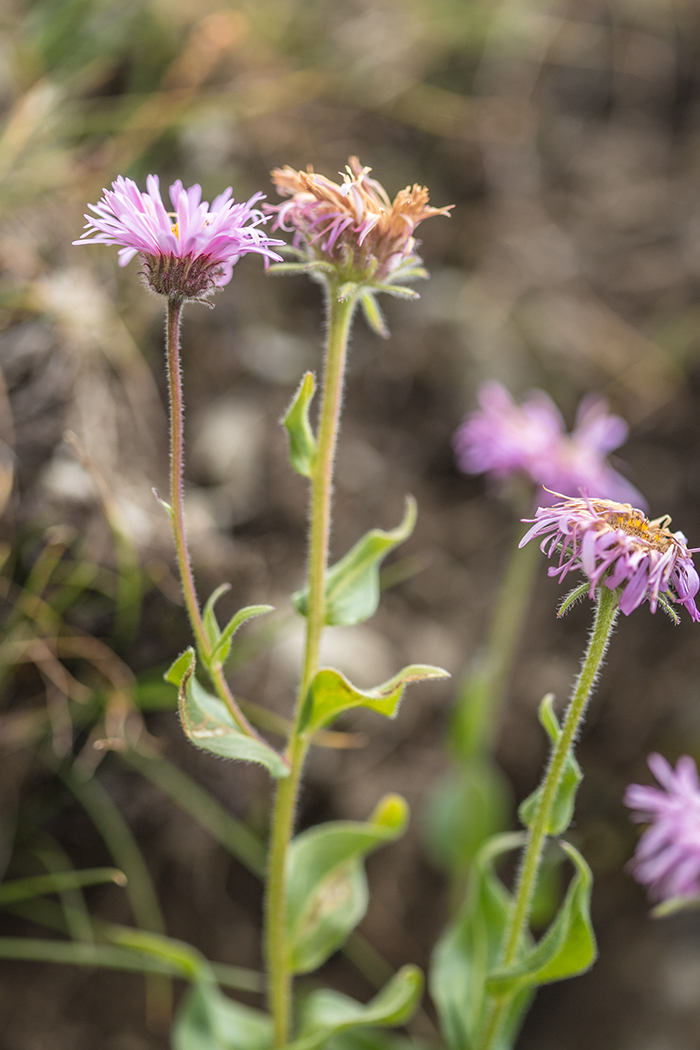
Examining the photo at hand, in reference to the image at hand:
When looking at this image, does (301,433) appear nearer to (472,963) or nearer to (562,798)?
(562,798)

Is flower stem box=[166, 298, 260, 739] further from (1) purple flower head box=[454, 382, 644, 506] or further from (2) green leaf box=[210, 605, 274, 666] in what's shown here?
(1) purple flower head box=[454, 382, 644, 506]

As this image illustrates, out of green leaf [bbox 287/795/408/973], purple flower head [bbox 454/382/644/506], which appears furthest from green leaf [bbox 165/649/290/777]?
purple flower head [bbox 454/382/644/506]

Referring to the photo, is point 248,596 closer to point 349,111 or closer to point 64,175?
point 64,175

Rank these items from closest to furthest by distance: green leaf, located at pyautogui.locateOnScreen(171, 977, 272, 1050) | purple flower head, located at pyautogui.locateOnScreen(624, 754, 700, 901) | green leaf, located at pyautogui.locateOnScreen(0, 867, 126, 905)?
purple flower head, located at pyautogui.locateOnScreen(624, 754, 700, 901) < green leaf, located at pyautogui.locateOnScreen(171, 977, 272, 1050) < green leaf, located at pyautogui.locateOnScreen(0, 867, 126, 905)

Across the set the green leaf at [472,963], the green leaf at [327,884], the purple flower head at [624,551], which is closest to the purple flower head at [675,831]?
the green leaf at [472,963]

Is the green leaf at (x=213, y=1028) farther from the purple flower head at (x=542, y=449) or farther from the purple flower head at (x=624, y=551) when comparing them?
the purple flower head at (x=542, y=449)

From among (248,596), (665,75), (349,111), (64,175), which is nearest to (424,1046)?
(248,596)

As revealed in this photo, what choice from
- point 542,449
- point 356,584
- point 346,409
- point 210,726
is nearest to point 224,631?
point 210,726
